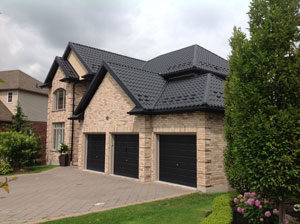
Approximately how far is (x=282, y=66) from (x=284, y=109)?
2.96 ft

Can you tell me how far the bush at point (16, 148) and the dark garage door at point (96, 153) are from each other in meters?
4.46

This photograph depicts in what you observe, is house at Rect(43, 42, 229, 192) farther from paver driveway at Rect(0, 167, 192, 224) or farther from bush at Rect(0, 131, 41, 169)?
bush at Rect(0, 131, 41, 169)

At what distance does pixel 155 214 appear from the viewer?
7031 mm

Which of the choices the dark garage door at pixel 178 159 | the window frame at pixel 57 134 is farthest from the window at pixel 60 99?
the dark garage door at pixel 178 159

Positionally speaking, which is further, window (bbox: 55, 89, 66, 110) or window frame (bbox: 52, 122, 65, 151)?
window (bbox: 55, 89, 66, 110)

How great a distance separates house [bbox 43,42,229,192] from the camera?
34.2ft

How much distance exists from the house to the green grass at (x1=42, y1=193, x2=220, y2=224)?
7.21ft

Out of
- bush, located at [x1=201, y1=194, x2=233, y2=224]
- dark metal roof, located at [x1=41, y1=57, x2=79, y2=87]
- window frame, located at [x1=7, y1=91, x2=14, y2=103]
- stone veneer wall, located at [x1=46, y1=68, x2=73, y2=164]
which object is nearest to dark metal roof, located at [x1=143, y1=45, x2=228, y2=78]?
dark metal roof, located at [x1=41, y1=57, x2=79, y2=87]

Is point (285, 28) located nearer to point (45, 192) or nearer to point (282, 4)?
point (282, 4)

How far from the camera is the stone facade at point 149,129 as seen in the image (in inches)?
400

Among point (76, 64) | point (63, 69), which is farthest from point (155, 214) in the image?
point (76, 64)

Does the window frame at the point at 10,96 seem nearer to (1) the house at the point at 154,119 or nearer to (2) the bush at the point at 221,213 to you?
(1) the house at the point at 154,119

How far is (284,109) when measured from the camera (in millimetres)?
5141

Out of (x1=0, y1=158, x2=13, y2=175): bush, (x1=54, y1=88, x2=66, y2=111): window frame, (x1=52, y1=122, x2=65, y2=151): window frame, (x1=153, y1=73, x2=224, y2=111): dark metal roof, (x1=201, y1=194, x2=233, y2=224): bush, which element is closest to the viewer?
(x1=201, y1=194, x2=233, y2=224): bush
